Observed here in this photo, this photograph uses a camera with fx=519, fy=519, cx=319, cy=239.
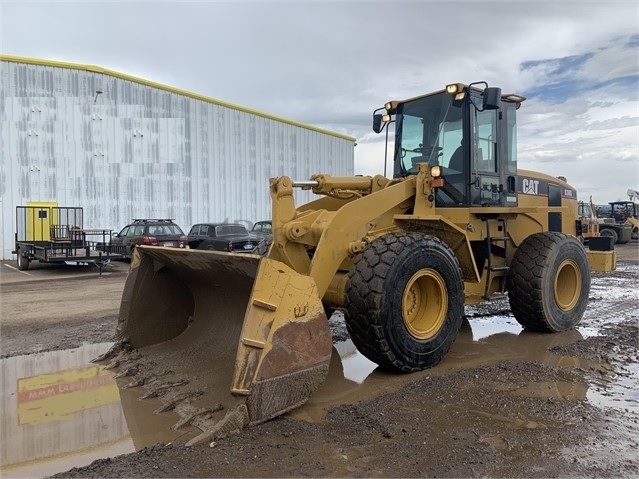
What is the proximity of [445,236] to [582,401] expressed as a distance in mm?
2259

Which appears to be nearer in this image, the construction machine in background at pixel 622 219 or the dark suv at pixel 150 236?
the dark suv at pixel 150 236

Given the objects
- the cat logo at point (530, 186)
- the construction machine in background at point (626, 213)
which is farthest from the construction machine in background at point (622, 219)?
the cat logo at point (530, 186)

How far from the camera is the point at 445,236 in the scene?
597 centimetres

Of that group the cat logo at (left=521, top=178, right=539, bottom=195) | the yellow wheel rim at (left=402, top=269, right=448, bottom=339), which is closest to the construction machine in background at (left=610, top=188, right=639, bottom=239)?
the cat logo at (left=521, top=178, right=539, bottom=195)

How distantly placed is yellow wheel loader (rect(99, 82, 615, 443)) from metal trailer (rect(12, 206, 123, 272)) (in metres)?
11.1

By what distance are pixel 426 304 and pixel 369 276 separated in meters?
1.01

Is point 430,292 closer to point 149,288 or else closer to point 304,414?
point 304,414

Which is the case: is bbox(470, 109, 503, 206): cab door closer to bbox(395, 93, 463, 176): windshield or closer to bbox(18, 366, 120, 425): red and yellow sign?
bbox(395, 93, 463, 176): windshield

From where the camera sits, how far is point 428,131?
21.8 feet

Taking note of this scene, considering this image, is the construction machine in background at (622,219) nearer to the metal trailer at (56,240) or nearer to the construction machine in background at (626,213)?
the construction machine in background at (626,213)

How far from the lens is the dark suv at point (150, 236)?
16.8m

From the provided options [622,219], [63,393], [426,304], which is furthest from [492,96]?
[622,219]

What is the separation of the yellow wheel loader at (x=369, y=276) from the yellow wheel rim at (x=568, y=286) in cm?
2

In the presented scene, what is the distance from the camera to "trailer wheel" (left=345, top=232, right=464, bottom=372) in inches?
182
